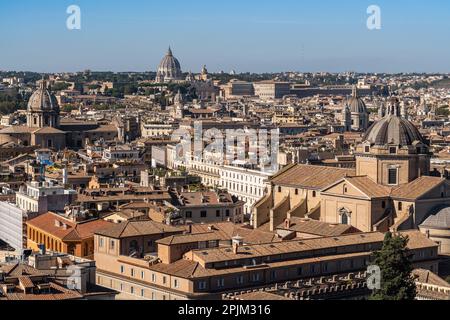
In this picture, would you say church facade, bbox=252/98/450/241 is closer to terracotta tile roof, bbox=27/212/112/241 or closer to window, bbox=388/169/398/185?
window, bbox=388/169/398/185

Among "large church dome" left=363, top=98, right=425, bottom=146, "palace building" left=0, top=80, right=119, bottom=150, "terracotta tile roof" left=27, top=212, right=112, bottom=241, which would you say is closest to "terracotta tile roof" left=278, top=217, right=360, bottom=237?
"large church dome" left=363, top=98, right=425, bottom=146

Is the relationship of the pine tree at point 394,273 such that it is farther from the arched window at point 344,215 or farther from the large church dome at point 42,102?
the large church dome at point 42,102

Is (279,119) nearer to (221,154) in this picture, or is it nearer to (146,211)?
(221,154)

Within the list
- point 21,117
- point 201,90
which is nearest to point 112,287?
point 21,117

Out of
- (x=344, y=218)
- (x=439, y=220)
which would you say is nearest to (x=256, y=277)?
(x=439, y=220)

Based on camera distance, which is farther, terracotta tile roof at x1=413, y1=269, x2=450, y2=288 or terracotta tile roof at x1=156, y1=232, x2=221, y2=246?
terracotta tile roof at x1=413, y1=269, x2=450, y2=288
